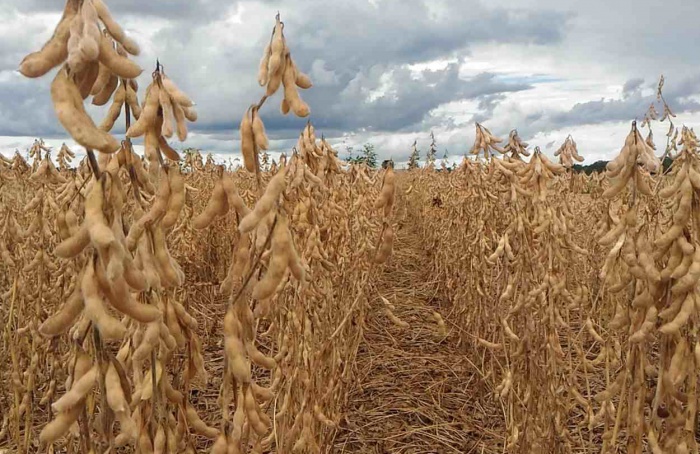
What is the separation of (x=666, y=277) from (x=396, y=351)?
10.6ft

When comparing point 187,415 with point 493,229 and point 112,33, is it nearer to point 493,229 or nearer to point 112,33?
point 112,33

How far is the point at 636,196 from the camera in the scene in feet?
5.60

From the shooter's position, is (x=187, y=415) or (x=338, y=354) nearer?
(x=187, y=415)

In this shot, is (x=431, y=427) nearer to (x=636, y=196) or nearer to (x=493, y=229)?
(x=493, y=229)

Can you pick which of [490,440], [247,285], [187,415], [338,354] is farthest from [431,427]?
[247,285]

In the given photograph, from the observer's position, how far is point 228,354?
1.15 m

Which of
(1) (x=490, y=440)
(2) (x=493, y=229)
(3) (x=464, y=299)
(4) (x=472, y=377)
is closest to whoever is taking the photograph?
(1) (x=490, y=440)

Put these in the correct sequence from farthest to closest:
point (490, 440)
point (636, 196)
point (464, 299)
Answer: point (464, 299), point (490, 440), point (636, 196)

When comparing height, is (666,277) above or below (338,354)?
above

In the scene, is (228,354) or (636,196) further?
(636,196)

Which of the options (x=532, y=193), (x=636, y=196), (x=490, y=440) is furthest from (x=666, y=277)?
(x=490, y=440)

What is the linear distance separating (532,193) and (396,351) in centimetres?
235

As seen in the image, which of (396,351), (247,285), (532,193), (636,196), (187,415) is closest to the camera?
(247,285)

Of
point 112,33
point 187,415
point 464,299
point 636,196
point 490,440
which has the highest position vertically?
Answer: point 112,33
